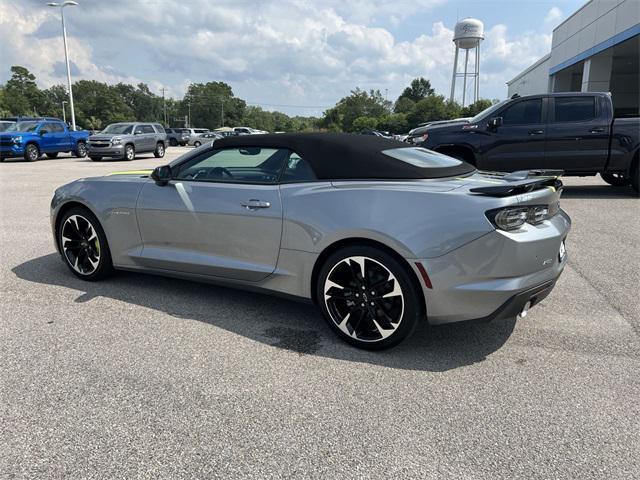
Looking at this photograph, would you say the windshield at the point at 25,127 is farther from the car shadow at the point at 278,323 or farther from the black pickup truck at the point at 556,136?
the car shadow at the point at 278,323

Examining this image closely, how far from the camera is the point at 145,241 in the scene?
4.12 m

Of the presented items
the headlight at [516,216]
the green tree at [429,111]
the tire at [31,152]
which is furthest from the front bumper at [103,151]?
the green tree at [429,111]

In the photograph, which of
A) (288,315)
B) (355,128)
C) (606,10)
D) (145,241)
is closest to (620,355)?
(288,315)

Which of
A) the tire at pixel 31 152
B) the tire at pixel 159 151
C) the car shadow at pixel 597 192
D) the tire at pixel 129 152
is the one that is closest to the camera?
the car shadow at pixel 597 192

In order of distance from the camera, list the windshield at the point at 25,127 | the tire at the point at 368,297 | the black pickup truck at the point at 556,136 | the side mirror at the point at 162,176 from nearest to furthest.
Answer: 1. the tire at the point at 368,297
2. the side mirror at the point at 162,176
3. the black pickup truck at the point at 556,136
4. the windshield at the point at 25,127

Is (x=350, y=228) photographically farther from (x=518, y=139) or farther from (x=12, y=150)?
(x=12, y=150)

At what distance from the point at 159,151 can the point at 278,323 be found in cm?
2208

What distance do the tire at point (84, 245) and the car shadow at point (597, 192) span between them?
8.91 metres

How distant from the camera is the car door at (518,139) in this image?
368 inches

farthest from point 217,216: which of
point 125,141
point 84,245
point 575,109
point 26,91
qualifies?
point 26,91

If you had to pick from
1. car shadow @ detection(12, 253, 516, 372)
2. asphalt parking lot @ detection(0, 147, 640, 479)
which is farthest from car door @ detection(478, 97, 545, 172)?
car shadow @ detection(12, 253, 516, 372)

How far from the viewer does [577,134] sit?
9242mm

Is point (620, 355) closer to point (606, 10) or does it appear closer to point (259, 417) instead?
point (259, 417)

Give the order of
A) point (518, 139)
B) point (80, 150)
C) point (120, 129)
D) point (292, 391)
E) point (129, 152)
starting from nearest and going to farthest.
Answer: point (292, 391) → point (518, 139) → point (129, 152) → point (120, 129) → point (80, 150)
